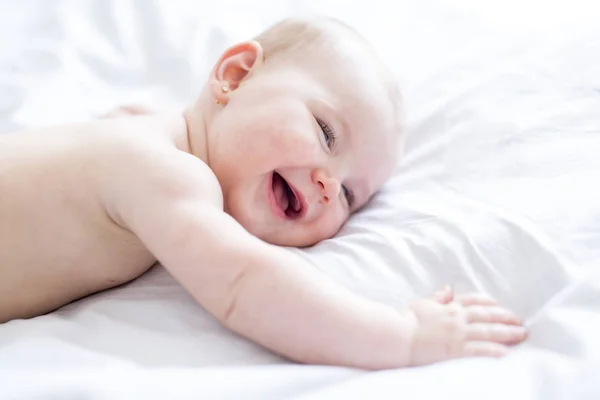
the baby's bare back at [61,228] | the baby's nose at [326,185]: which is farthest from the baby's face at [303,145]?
the baby's bare back at [61,228]

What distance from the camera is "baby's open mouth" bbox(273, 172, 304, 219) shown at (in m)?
0.93

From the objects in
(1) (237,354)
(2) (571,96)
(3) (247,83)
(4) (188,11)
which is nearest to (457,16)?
(2) (571,96)

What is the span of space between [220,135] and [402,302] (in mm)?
344

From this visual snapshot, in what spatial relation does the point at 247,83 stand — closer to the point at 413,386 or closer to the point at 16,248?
the point at 16,248

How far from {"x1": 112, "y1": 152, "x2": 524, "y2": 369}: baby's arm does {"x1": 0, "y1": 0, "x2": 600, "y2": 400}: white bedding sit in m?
0.03

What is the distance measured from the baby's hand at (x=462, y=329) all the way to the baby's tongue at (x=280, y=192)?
0.84 ft

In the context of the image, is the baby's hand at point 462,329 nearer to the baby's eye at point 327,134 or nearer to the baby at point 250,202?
the baby at point 250,202

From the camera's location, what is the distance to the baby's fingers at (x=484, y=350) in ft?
2.25

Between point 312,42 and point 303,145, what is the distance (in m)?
0.18

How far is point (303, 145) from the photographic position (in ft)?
2.96

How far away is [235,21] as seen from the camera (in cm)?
151

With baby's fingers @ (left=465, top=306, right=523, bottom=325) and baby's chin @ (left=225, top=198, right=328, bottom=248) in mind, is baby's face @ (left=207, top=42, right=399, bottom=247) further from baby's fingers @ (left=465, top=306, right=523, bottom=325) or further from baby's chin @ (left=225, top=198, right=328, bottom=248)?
baby's fingers @ (left=465, top=306, right=523, bottom=325)

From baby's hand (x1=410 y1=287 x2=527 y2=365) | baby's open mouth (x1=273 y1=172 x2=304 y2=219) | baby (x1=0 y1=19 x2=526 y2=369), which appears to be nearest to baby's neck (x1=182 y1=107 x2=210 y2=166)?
baby (x1=0 y1=19 x2=526 y2=369)

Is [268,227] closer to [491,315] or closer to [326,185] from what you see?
[326,185]
